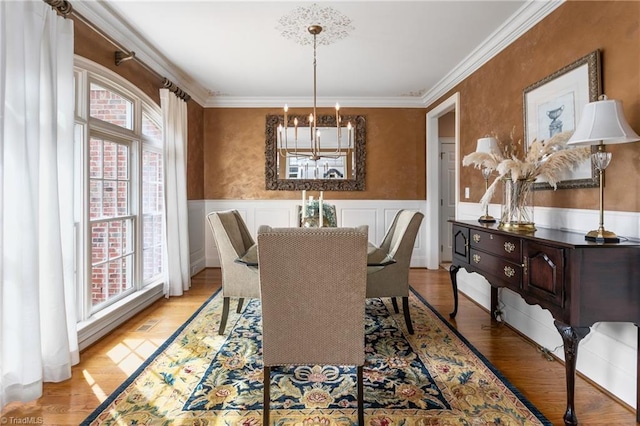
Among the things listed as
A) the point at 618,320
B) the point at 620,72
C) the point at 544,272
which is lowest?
the point at 618,320

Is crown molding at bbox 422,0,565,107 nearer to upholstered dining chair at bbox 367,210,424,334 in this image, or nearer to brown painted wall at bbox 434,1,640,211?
brown painted wall at bbox 434,1,640,211

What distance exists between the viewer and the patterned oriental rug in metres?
1.72

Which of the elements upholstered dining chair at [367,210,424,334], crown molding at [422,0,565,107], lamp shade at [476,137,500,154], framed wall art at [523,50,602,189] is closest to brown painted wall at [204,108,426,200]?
crown molding at [422,0,565,107]

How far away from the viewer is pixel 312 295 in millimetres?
1552

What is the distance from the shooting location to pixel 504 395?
1.90 metres

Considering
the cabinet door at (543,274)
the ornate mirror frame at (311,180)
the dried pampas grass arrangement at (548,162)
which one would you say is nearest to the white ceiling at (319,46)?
the ornate mirror frame at (311,180)

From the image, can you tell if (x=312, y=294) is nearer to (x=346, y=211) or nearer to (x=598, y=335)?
(x=598, y=335)

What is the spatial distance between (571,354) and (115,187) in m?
3.59

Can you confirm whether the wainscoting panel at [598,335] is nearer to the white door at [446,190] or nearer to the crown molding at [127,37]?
the white door at [446,190]

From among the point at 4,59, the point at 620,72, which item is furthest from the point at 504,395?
the point at 4,59

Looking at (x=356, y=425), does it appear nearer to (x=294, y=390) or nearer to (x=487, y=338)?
(x=294, y=390)

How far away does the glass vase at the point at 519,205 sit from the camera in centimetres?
221

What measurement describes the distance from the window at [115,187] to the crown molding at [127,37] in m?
0.32

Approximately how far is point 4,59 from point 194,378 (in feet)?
6.51
